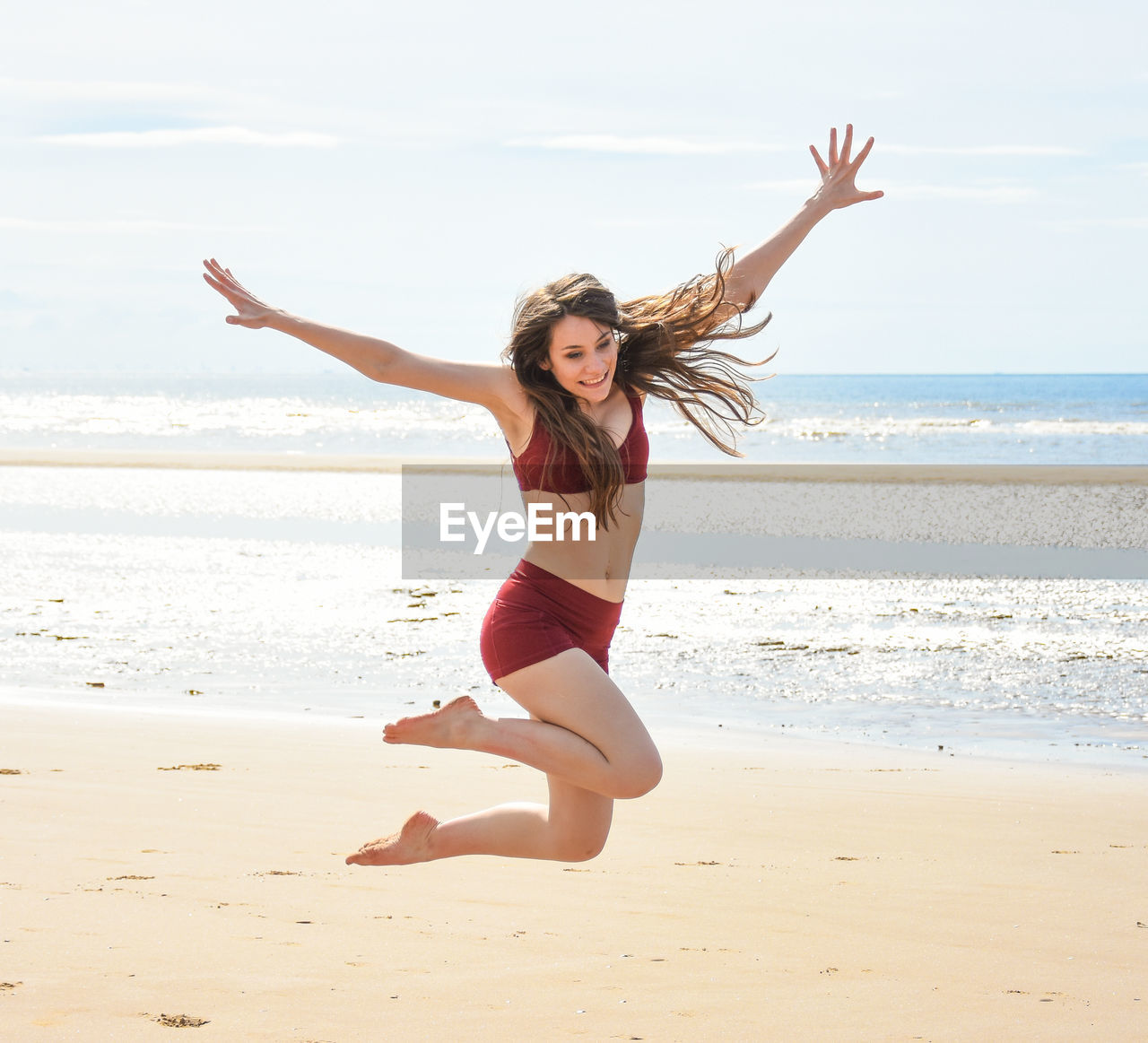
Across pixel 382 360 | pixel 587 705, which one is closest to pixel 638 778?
pixel 587 705

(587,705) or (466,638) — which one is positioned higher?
(587,705)

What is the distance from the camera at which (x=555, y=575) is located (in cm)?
378

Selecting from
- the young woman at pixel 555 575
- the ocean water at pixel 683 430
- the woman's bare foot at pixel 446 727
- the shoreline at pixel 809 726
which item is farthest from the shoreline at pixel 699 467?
the woman's bare foot at pixel 446 727

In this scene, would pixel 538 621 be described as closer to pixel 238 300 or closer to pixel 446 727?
pixel 446 727

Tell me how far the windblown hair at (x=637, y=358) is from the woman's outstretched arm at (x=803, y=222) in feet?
0.20

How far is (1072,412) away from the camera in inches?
2152

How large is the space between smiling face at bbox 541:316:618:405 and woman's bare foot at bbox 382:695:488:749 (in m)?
0.95

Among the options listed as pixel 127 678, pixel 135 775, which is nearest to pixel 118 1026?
pixel 135 775

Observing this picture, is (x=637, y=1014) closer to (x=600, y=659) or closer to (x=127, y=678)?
(x=600, y=659)

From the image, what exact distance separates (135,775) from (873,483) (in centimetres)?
2050

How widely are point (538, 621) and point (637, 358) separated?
3.12ft

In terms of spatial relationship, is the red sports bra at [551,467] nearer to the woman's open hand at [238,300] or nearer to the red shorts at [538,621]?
the red shorts at [538,621]

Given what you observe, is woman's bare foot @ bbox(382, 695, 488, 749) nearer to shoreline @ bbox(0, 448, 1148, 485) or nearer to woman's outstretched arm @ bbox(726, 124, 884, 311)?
woman's outstretched arm @ bbox(726, 124, 884, 311)

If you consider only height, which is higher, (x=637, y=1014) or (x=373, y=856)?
(x=373, y=856)
